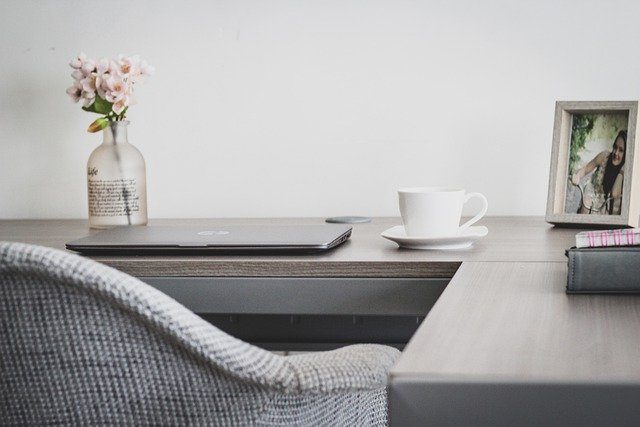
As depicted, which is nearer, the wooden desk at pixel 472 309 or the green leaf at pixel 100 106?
the wooden desk at pixel 472 309

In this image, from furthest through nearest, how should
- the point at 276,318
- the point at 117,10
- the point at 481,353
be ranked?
the point at 117,10, the point at 276,318, the point at 481,353

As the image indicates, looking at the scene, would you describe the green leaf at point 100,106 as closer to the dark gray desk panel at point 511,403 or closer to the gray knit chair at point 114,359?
the gray knit chair at point 114,359

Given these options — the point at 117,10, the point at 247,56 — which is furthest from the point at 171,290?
the point at 117,10

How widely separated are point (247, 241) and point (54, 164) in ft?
2.68

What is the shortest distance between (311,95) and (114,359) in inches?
46.3

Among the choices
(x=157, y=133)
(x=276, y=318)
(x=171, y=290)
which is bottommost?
(x=276, y=318)

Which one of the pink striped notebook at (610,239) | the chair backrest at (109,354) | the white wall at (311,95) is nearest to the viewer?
the chair backrest at (109,354)

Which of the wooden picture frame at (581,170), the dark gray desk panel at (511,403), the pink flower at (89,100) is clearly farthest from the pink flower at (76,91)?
→ the dark gray desk panel at (511,403)

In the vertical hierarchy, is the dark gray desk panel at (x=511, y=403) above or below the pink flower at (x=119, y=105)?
below

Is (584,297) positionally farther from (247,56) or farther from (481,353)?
(247,56)

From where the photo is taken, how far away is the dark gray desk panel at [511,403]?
19.2 inches

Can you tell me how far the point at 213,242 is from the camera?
1.19 metres

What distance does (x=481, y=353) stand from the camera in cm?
57

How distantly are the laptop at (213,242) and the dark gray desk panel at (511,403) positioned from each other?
647mm
